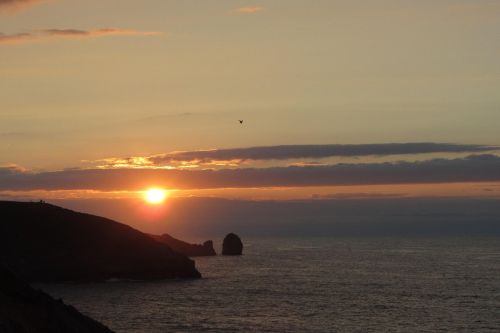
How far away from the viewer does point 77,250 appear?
14575 centimetres

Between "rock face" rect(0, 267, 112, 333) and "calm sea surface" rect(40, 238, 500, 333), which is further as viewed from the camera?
"calm sea surface" rect(40, 238, 500, 333)

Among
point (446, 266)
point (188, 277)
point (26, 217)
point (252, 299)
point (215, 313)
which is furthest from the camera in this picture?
point (446, 266)

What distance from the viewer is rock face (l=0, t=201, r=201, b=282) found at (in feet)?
458

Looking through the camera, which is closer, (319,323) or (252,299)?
(319,323)

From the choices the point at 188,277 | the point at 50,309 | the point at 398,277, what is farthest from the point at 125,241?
the point at 50,309

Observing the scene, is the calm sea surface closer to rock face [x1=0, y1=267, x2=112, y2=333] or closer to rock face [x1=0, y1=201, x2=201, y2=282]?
rock face [x1=0, y1=201, x2=201, y2=282]

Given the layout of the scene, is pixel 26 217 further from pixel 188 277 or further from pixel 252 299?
pixel 252 299

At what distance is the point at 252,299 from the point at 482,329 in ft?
118

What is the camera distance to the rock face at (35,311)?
55.3 m

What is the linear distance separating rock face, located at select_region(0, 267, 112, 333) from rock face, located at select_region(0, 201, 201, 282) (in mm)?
76508

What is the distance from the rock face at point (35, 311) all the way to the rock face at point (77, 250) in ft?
251

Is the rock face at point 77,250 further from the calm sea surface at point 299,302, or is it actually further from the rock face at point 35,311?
the rock face at point 35,311

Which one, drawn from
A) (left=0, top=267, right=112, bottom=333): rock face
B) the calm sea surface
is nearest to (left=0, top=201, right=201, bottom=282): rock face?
the calm sea surface

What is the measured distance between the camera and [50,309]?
58250mm
